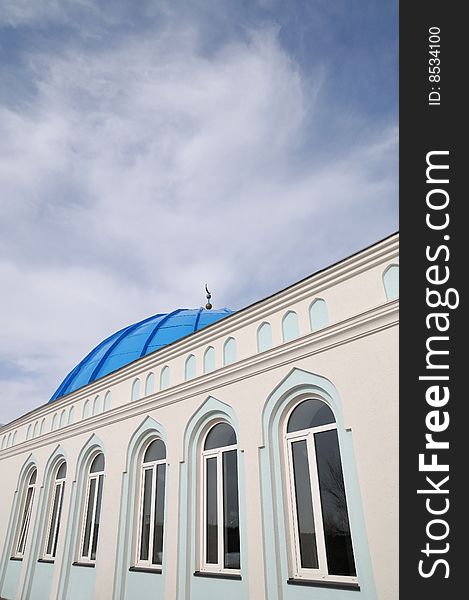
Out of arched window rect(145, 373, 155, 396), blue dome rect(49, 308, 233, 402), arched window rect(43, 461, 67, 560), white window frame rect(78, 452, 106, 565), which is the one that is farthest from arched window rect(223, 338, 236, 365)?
arched window rect(43, 461, 67, 560)

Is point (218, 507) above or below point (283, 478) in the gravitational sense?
below

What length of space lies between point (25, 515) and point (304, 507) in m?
8.73

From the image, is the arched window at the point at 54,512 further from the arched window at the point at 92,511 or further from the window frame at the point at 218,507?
the window frame at the point at 218,507

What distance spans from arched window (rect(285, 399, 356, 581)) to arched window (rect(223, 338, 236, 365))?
1.27 m

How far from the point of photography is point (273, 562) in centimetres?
507

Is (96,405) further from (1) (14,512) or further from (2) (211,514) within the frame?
(1) (14,512)

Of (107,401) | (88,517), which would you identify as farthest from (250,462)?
(88,517)

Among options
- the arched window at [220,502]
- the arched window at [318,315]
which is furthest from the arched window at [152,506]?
the arched window at [318,315]

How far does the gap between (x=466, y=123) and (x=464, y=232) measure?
79 cm

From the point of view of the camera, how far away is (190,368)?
23.4 ft

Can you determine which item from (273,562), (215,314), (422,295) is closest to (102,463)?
(273,562)

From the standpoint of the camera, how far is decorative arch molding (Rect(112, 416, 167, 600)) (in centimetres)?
698

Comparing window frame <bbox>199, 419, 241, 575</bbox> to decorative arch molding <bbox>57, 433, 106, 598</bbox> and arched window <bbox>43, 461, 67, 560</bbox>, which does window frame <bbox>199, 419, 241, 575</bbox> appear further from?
arched window <bbox>43, 461, 67, 560</bbox>

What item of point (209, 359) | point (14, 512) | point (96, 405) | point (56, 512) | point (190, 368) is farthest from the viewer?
point (14, 512)
